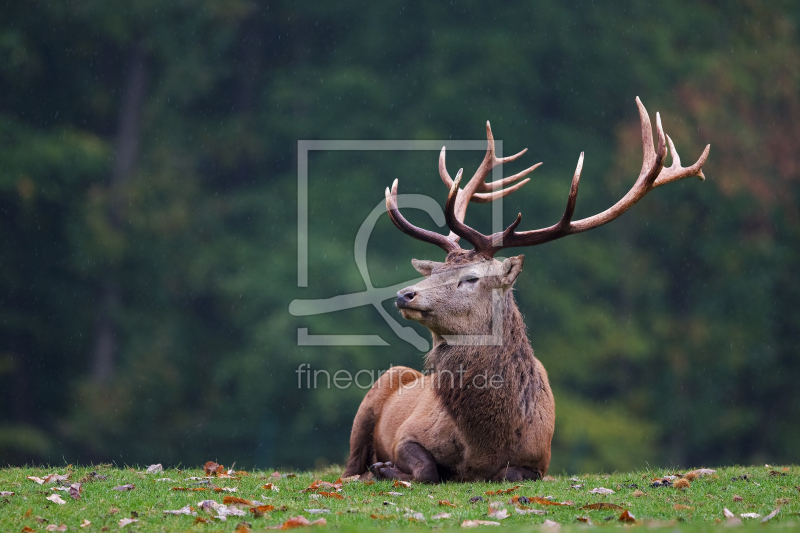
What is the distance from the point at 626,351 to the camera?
72.8ft

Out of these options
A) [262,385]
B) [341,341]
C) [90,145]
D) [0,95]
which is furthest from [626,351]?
[0,95]

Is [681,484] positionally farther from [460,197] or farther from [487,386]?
[460,197]

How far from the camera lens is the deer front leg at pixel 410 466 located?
7152 millimetres

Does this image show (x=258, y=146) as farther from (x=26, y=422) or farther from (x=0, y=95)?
(x=26, y=422)

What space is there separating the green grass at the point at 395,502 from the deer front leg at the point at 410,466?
0.72 ft

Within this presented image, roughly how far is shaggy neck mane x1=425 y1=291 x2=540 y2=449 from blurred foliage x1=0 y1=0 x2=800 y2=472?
12515 mm

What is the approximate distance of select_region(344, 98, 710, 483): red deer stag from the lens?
23.2ft

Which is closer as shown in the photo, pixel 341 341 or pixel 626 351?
pixel 341 341

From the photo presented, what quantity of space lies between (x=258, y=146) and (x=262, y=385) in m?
6.40

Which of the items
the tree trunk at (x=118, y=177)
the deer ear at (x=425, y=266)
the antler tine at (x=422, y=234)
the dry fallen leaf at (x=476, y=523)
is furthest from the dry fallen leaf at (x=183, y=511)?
the tree trunk at (x=118, y=177)

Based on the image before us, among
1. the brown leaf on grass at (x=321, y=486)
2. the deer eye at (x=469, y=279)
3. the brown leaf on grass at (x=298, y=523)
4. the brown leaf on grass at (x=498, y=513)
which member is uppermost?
the deer eye at (x=469, y=279)

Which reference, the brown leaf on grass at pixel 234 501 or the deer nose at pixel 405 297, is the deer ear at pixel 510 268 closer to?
the deer nose at pixel 405 297

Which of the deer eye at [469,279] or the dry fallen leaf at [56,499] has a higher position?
the deer eye at [469,279]

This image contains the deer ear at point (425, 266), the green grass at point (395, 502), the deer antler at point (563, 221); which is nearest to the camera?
the green grass at point (395, 502)
